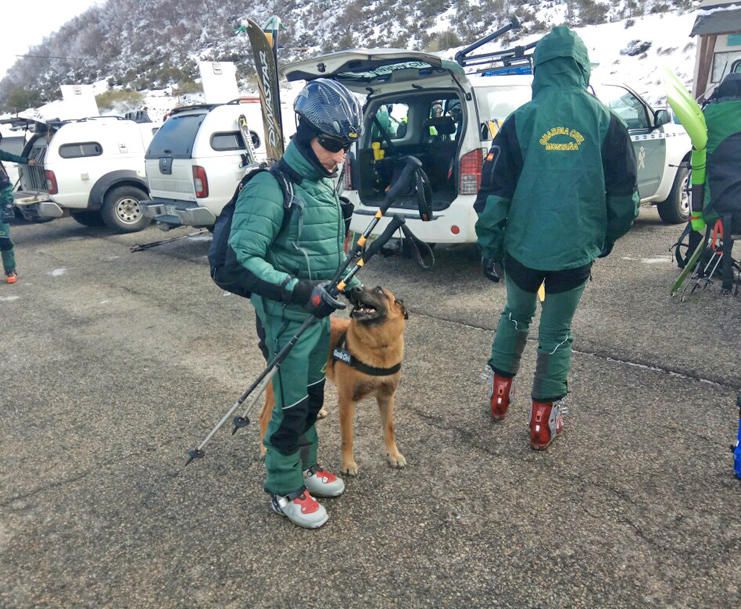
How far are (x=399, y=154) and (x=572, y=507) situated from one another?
5.44 metres

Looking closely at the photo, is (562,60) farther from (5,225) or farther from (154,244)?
(154,244)

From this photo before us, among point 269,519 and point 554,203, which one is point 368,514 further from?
point 554,203

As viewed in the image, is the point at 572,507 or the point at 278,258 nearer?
the point at 278,258

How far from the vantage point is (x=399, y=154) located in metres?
7.27

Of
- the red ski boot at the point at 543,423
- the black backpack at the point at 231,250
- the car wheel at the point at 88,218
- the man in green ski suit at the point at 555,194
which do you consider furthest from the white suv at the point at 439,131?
the car wheel at the point at 88,218

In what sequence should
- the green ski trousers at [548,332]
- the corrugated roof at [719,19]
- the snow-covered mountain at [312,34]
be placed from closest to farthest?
the green ski trousers at [548,332] → the corrugated roof at [719,19] → the snow-covered mountain at [312,34]

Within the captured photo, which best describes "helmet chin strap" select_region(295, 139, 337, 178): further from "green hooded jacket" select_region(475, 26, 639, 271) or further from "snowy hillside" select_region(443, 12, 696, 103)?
"snowy hillside" select_region(443, 12, 696, 103)

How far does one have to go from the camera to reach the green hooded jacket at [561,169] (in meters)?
2.81

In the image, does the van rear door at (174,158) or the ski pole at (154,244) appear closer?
the van rear door at (174,158)

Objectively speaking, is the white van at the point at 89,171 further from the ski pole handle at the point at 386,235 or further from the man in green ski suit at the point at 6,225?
the ski pole handle at the point at 386,235

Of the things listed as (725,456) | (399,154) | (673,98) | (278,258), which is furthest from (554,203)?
(399,154)

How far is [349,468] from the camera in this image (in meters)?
3.05

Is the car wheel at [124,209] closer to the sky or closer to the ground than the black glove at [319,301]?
closer to the ground

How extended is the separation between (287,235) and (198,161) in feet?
21.1
